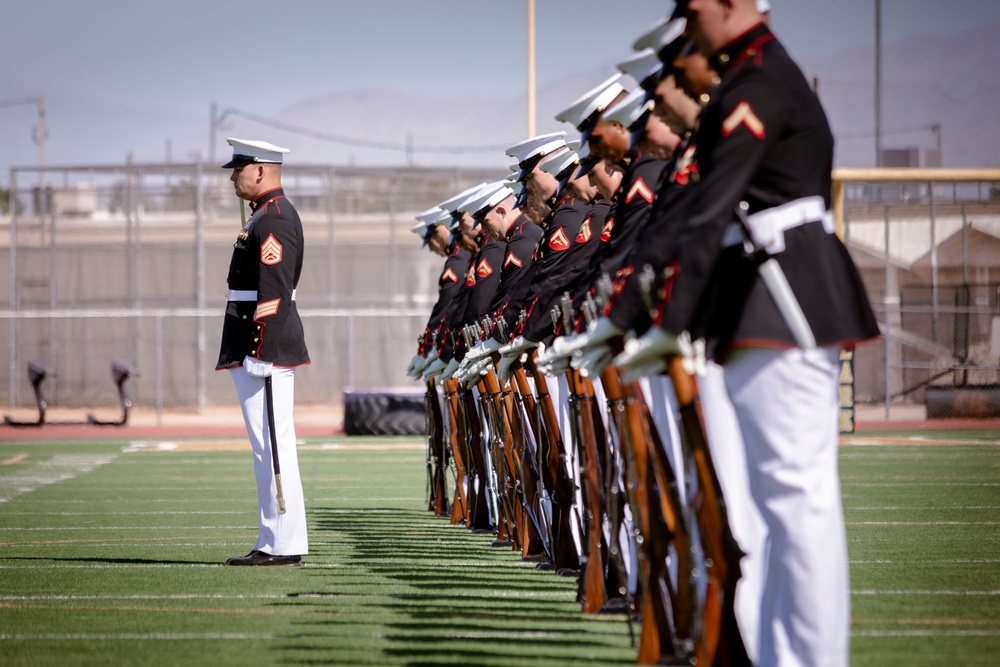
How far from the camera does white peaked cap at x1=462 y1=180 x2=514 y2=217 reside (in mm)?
9188

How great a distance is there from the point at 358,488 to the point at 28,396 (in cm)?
1784

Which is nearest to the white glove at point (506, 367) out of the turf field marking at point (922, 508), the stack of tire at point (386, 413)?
the turf field marking at point (922, 508)

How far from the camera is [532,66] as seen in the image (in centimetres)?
2362

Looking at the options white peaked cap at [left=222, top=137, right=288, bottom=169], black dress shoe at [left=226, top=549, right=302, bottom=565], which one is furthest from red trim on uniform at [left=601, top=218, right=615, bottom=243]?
black dress shoe at [left=226, top=549, right=302, bottom=565]

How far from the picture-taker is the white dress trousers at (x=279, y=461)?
7.46m

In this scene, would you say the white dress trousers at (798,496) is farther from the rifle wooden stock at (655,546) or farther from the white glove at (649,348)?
the rifle wooden stock at (655,546)

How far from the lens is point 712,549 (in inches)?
161

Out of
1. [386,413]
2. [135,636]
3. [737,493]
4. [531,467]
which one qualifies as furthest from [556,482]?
[386,413]

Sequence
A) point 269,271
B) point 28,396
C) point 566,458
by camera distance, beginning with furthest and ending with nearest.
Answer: point 28,396
point 269,271
point 566,458

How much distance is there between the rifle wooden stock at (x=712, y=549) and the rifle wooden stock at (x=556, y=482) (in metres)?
2.47

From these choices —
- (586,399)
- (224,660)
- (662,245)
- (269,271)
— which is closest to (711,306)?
(662,245)

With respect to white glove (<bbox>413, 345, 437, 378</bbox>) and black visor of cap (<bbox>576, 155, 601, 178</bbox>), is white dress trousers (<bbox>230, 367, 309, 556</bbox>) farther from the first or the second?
white glove (<bbox>413, 345, 437, 378</bbox>)

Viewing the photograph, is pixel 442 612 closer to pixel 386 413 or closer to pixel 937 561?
pixel 937 561

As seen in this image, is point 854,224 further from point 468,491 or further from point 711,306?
point 711,306
